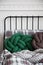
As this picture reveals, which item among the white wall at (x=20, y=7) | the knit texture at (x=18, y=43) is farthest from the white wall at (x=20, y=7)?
the knit texture at (x=18, y=43)

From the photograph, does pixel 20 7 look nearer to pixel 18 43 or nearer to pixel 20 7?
pixel 20 7

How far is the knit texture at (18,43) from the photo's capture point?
2.14 meters

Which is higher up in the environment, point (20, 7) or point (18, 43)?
point (20, 7)

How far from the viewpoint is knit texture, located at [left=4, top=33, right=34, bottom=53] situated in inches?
84.4

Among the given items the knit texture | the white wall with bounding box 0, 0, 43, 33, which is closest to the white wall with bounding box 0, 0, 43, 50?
the white wall with bounding box 0, 0, 43, 33

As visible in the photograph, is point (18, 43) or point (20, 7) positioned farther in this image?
point (20, 7)

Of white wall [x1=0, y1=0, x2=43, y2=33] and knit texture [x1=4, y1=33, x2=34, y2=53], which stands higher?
white wall [x1=0, y1=0, x2=43, y2=33]

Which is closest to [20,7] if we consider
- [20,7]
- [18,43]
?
[20,7]

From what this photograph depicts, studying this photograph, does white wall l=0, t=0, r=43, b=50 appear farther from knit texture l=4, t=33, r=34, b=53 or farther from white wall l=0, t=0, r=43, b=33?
knit texture l=4, t=33, r=34, b=53

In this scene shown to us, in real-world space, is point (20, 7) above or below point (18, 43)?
above

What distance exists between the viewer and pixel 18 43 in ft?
7.08

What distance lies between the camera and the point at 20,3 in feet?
8.09

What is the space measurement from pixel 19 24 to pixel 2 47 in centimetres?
43

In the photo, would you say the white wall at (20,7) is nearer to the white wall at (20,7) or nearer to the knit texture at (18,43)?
the white wall at (20,7)
